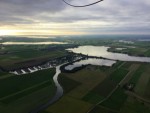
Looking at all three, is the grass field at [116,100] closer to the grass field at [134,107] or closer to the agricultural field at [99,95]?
the agricultural field at [99,95]

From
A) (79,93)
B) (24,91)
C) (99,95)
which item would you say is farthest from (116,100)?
(24,91)

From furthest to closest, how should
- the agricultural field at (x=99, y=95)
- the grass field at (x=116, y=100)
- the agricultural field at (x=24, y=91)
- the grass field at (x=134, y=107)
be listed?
1. the grass field at (x=116, y=100)
2. the agricultural field at (x=24, y=91)
3. the agricultural field at (x=99, y=95)
4. the grass field at (x=134, y=107)

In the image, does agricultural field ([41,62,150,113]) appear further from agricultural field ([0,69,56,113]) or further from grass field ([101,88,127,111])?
agricultural field ([0,69,56,113])

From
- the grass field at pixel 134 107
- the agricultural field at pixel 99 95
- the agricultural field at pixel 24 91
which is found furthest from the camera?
the agricultural field at pixel 24 91

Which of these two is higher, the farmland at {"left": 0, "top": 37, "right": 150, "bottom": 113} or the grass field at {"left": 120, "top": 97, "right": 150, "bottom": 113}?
the farmland at {"left": 0, "top": 37, "right": 150, "bottom": 113}

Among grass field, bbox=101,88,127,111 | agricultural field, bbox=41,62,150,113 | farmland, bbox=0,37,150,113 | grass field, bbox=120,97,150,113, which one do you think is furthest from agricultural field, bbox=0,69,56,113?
grass field, bbox=120,97,150,113

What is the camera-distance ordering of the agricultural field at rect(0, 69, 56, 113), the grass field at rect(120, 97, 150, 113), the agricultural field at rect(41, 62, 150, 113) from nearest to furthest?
the grass field at rect(120, 97, 150, 113)
the agricultural field at rect(41, 62, 150, 113)
the agricultural field at rect(0, 69, 56, 113)

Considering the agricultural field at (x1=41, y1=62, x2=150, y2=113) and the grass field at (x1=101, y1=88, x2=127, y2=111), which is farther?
the grass field at (x1=101, y1=88, x2=127, y2=111)

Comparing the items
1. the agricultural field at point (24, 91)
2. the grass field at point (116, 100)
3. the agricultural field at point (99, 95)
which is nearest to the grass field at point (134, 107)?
the agricultural field at point (99, 95)

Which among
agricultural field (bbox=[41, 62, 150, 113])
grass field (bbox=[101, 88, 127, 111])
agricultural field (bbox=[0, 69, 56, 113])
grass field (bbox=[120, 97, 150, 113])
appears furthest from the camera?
grass field (bbox=[101, 88, 127, 111])

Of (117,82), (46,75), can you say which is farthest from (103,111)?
(46,75)

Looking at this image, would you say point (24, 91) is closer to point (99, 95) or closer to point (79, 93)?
point (79, 93)
